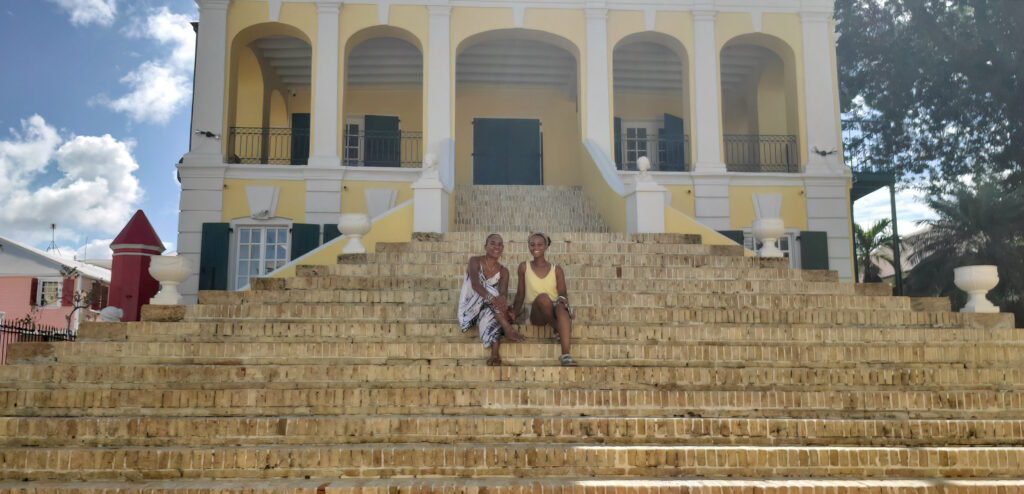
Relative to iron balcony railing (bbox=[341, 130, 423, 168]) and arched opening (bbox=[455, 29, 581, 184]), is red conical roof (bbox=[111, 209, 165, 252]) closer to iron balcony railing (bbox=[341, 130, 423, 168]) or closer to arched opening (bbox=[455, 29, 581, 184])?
iron balcony railing (bbox=[341, 130, 423, 168])

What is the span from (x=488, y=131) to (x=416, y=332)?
10064 millimetres

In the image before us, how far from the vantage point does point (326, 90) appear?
1316cm

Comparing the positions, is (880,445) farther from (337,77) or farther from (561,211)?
(337,77)

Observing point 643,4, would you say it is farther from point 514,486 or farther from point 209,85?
point 514,486

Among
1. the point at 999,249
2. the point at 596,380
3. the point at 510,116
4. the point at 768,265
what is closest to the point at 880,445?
the point at 596,380

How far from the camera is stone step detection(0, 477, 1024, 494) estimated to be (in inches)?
164

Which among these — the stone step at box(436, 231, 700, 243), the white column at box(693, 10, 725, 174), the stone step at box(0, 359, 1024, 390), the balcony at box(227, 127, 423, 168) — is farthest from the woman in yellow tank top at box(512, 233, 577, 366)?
the balcony at box(227, 127, 423, 168)

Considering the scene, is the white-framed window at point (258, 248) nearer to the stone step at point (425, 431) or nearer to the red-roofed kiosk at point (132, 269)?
the red-roofed kiosk at point (132, 269)

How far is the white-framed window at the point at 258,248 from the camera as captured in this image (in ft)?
41.4

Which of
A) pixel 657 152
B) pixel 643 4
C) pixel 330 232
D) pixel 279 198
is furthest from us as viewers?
pixel 657 152

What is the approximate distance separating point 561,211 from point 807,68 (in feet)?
18.2

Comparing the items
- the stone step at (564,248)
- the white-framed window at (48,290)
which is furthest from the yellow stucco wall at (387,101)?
the white-framed window at (48,290)

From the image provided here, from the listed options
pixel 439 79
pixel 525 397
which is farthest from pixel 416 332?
pixel 439 79

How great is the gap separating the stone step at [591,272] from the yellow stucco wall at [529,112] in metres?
8.22
